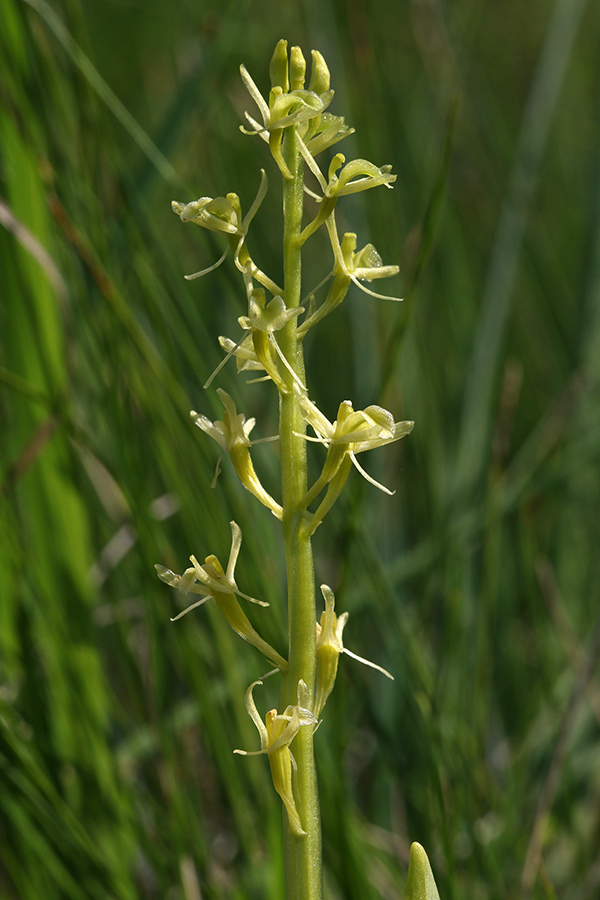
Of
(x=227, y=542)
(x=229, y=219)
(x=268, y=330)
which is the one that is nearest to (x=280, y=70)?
(x=229, y=219)

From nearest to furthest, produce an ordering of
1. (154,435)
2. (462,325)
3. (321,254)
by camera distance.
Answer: (154,435) < (462,325) < (321,254)

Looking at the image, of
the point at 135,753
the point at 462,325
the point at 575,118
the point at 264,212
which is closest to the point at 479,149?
the point at 575,118

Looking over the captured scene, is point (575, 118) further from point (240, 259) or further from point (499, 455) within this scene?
point (240, 259)

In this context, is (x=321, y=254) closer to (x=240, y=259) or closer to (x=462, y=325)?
(x=462, y=325)

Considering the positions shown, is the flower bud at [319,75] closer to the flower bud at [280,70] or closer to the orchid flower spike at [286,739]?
the flower bud at [280,70]

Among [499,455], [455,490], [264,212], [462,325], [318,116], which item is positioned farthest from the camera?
[264,212]

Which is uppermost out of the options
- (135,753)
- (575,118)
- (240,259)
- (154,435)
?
(240,259)

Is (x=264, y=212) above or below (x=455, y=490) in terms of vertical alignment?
above

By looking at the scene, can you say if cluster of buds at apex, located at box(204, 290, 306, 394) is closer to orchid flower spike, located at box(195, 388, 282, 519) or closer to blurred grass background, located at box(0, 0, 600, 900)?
orchid flower spike, located at box(195, 388, 282, 519)

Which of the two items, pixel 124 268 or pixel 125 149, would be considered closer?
pixel 124 268
